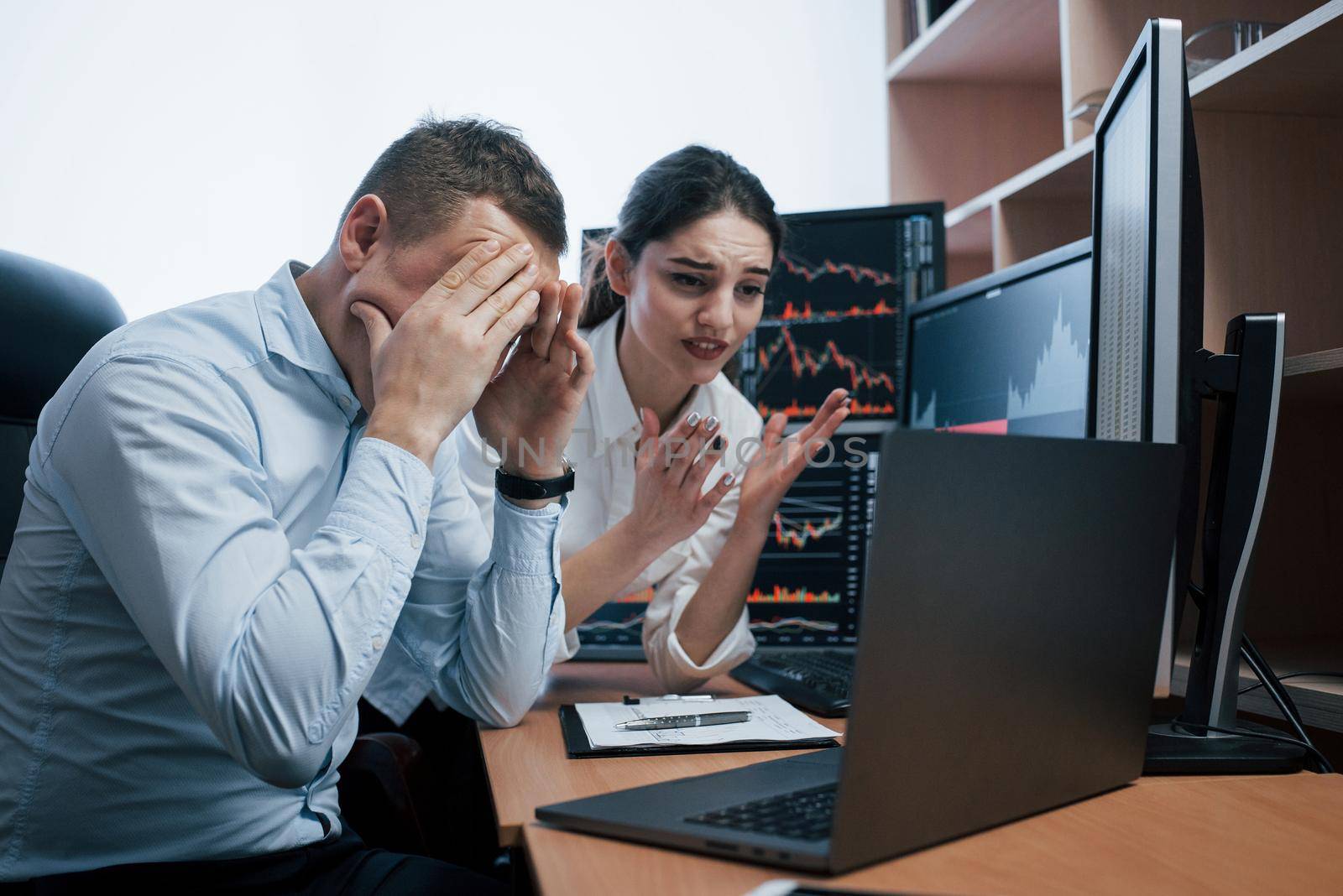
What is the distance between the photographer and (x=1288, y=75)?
1.16 meters

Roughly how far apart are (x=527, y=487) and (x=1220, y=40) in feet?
3.91

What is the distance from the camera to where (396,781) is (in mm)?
1131

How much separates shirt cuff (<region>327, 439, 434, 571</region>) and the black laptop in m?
0.25

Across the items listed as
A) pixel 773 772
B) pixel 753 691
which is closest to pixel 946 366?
pixel 753 691

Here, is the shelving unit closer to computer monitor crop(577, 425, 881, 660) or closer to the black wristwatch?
computer monitor crop(577, 425, 881, 660)

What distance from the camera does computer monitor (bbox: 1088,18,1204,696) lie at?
30.3 inches

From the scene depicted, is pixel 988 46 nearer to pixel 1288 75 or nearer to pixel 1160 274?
pixel 1288 75

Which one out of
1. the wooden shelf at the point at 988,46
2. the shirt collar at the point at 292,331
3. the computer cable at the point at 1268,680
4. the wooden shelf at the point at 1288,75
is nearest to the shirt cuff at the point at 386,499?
the shirt collar at the point at 292,331

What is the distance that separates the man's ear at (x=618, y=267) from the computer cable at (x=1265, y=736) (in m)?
1.07

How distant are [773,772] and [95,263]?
87.4 inches

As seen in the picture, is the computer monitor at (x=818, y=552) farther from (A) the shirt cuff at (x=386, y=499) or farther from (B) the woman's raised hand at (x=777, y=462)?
(A) the shirt cuff at (x=386, y=499)

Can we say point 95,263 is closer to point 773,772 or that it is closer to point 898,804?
point 773,772

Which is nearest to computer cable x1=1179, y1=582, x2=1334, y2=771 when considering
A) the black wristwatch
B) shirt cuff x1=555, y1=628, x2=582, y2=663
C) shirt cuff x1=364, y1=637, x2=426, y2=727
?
the black wristwatch

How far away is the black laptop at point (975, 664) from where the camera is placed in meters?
0.54
